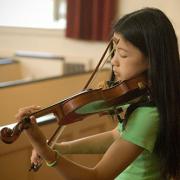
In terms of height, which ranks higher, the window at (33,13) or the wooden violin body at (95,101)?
the wooden violin body at (95,101)

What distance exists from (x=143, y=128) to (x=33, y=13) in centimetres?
316

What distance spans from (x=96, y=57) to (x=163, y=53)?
245 centimetres

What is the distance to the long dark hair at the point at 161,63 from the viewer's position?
1082 millimetres

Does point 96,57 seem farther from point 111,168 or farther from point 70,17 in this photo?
point 111,168

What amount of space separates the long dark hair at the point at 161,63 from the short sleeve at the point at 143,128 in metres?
0.02

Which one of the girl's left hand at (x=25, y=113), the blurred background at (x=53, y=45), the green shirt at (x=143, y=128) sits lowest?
the blurred background at (x=53, y=45)

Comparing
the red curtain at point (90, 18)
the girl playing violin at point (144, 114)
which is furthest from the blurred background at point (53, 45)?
the girl playing violin at point (144, 114)

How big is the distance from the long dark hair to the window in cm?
274

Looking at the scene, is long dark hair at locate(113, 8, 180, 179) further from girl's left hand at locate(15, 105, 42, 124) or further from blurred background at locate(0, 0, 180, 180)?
blurred background at locate(0, 0, 180, 180)

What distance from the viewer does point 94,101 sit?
108 centimetres

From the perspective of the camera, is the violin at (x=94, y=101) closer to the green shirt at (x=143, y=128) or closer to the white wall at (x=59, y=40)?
the green shirt at (x=143, y=128)

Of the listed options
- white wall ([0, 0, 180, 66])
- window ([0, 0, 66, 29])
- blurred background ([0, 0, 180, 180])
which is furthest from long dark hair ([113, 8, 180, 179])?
window ([0, 0, 66, 29])

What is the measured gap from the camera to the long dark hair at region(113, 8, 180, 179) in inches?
42.6

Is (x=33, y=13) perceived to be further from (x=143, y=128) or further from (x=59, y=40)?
(x=143, y=128)
